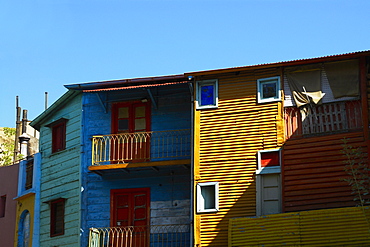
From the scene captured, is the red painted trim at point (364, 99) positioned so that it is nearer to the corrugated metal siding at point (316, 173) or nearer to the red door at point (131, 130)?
the corrugated metal siding at point (316, 173)

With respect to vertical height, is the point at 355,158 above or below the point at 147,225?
above

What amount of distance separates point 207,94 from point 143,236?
17.5 ft

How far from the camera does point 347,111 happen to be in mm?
21562

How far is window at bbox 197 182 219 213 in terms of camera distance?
2236 cm

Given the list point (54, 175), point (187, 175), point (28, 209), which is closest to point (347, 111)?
point (187, 175)

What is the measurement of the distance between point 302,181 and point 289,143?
50.8 inches

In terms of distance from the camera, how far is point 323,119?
71.8 feet

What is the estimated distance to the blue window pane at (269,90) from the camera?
22.7 meters

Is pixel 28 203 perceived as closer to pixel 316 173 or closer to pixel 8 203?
pixel 8 203

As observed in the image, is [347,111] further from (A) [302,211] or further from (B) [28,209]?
(B) [28,209]

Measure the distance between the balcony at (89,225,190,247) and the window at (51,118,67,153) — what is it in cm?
433

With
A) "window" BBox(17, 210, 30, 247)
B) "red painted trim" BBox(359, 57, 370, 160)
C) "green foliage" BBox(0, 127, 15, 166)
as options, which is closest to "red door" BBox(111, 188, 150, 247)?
"window" BBox(17, 210, 30, 247)

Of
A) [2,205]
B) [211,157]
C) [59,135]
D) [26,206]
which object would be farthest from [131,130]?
[2,205]

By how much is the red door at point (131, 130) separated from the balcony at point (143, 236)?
2447mm
